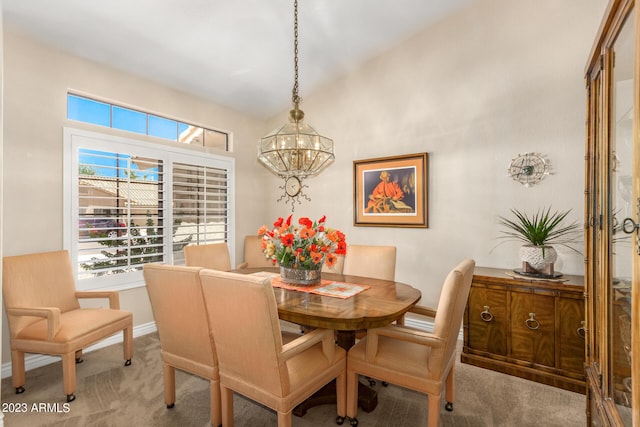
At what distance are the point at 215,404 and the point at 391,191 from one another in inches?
109

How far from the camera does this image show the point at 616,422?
1.33 meters

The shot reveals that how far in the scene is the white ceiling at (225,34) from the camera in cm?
264

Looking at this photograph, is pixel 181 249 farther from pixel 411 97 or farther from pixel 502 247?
pixel 502 247

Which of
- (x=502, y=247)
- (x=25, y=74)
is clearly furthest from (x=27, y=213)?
(x=502, y=247)

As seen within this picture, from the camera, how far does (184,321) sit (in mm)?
2008

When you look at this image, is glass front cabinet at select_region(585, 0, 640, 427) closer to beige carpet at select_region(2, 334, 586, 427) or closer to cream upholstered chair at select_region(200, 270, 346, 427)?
beige carpet at select_region(2, 334, 586, 427)

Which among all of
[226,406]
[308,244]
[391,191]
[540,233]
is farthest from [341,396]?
[391,191]

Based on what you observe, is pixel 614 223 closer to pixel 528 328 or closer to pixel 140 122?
pixel 528 328

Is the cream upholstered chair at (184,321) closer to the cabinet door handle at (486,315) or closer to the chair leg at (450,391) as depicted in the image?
the chair leg at (450,391)

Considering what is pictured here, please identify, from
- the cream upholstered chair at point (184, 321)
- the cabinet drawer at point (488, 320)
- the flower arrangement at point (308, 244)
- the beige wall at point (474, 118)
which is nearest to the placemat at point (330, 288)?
the flower arrangement at point (308, 244)

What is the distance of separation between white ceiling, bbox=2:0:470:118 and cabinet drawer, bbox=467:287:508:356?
2.80 metres

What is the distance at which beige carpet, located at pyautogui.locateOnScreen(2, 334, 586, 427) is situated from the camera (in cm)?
214

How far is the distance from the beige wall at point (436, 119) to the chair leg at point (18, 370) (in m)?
0.38

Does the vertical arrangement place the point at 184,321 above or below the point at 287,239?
below
